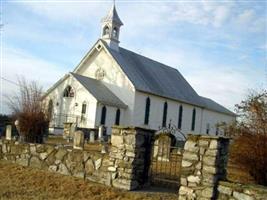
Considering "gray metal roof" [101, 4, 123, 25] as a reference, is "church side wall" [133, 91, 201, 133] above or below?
below

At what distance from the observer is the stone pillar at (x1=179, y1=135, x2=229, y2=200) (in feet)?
29.5

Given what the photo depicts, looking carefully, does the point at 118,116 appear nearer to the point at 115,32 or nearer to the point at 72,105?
the point at 72,105

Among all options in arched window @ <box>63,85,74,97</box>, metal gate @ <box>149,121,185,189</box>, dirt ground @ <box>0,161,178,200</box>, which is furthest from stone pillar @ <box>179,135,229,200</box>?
arched window @ <box>63,85,74,97</box>

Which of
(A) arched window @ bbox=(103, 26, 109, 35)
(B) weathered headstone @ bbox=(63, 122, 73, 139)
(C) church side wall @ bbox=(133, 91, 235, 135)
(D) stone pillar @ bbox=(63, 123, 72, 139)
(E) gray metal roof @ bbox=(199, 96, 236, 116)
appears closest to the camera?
(B) weathered headstone @ bbox=(63, 122, 73, 139)

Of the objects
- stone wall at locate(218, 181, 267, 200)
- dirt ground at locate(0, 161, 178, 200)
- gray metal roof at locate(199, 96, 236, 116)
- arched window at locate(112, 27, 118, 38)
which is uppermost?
arched window at locate(112, 27, 118, 38)

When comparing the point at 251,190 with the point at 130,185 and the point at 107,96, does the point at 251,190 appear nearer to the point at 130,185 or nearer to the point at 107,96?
the point at 130,185

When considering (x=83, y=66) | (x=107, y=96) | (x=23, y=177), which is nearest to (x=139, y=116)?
(x=107, y=96)

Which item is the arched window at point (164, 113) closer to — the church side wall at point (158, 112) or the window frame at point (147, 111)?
the church side wall at point (158, 112)

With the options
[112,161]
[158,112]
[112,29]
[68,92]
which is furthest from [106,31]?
[112,161]

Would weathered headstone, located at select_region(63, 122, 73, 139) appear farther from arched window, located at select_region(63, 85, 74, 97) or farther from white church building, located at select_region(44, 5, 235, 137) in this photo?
arched window, located at select_region(63, 85, 74, 97)

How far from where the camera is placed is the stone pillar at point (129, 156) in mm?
10359

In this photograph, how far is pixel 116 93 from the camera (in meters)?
40.7

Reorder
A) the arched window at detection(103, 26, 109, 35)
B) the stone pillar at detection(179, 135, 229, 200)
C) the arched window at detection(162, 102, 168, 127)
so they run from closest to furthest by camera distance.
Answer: the stone pillar at detection(179, 135, 229, 200) → the arched window at detection(103, 26, 109, 35) → the arched window at detection(162, 102, 168, 127)

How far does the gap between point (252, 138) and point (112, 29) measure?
3224cm
